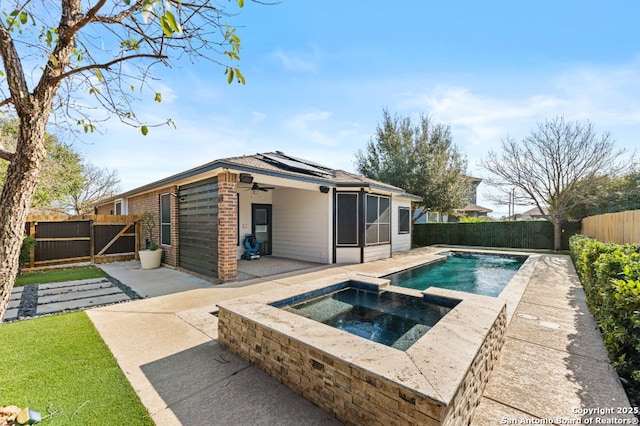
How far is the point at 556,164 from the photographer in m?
15.1

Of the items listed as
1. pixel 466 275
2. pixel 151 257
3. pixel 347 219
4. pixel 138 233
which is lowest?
pixel 466 275

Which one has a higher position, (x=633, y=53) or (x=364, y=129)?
(x=364, y=129)

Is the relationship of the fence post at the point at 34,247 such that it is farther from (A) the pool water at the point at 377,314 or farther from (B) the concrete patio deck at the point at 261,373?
(A) the pool water at the point at 377,314

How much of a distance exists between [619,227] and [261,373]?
9764 millimetres

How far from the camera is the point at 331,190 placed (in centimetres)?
969

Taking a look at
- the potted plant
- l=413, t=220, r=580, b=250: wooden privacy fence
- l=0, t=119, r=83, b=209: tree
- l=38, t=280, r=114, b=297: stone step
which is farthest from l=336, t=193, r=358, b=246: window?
l=0, t=119, r=83, b=209: tree

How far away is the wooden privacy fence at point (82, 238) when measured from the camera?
9.14 metres

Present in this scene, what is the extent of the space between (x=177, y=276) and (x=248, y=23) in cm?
693

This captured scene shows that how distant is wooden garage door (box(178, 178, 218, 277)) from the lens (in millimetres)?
6854

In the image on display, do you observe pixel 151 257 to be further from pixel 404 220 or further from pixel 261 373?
pixel 404 220

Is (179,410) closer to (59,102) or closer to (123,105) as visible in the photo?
(123,105)

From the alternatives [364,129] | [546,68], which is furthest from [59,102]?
[364,129]

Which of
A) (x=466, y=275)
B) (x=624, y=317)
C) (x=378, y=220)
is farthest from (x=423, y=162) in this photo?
(x=624, y=317)

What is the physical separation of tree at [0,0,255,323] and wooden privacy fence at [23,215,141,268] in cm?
954
